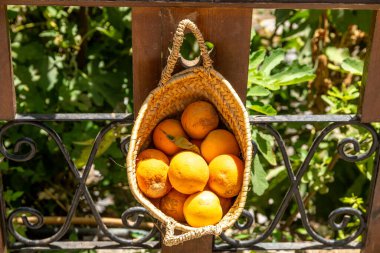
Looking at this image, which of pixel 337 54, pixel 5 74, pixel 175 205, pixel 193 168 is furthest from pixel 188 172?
pixel 337 54

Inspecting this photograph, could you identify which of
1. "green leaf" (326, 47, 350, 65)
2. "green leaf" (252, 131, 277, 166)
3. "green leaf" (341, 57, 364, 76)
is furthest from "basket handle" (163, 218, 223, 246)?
"green leaf" (326, 47, 350, 65)

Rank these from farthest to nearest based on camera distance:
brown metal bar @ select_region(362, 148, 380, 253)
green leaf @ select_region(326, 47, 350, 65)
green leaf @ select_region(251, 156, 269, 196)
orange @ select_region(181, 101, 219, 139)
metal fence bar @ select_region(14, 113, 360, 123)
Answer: green leaf @ select_region(326, 47, 350, 65) < green leaf @ select_region(251, 156, 269, 196) < brown metal bar @ select_region(362, 148, 380, 253) < metal fence bar @ select_region(14, 113, 360, 123) < orange @ select_region(181, 101, 219, 139)

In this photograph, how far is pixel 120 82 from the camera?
8.77 feet

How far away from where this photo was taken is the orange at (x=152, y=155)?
176cm

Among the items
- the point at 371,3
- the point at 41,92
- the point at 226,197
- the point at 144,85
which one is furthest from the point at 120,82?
the point at 371,3

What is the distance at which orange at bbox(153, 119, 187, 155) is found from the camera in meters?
1.77

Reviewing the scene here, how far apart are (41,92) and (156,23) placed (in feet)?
3.70

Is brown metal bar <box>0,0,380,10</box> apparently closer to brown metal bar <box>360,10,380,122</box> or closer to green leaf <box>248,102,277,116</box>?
brown metal bar <box>360,10,380,122</box>

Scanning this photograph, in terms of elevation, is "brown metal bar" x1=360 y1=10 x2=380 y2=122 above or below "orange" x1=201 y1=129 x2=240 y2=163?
above

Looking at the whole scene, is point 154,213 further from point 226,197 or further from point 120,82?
point 120,82

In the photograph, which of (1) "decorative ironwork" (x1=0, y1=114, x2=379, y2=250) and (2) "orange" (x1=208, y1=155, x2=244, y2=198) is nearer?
(2) "orange" (x1=208, y1=155, x2=244, y2=198)

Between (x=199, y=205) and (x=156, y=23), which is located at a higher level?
(x=156, y=23)

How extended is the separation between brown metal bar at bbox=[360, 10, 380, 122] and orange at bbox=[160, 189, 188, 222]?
60 cm

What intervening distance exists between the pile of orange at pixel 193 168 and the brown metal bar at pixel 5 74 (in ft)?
1.33
